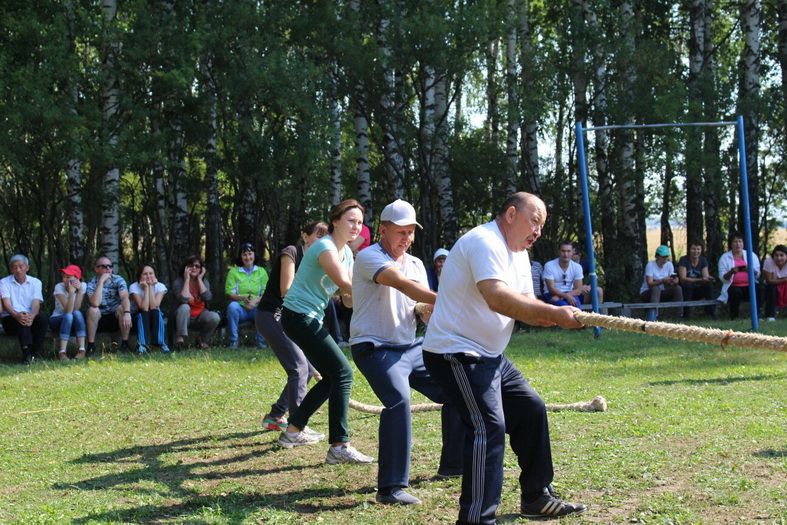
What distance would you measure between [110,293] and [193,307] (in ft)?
3.76

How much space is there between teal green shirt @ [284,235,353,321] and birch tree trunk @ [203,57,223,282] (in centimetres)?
1216

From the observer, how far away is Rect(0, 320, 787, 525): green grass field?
5.66 m

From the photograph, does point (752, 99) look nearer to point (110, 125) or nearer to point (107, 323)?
point (110, 125)

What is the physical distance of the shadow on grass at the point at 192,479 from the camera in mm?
5777

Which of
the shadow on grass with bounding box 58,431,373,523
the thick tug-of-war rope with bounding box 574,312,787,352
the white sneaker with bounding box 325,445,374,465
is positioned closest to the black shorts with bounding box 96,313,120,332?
the shadow on grass with bounding box 58,431,373,523

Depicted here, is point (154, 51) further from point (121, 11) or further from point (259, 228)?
point (259, 228)

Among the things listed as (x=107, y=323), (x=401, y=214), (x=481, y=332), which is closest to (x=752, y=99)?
(x=107, y=323)

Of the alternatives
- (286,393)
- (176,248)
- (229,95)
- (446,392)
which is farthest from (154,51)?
(446,392)

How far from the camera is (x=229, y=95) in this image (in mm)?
18516

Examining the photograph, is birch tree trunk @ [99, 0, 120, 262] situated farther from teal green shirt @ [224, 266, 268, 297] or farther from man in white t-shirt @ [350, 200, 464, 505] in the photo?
man in white t-shirt @ [350, 200, 464, 505]

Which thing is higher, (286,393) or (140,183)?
(140,183)

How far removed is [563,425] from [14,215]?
16.2 metres

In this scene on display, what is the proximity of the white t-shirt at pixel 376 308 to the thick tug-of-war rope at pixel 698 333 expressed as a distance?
1.49 meters

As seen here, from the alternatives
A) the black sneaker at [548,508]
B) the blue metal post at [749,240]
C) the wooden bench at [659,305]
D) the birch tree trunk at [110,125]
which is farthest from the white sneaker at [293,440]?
the wooden bench at [659,305]
